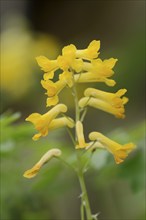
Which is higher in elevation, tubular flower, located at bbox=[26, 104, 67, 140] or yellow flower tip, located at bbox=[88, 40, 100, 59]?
yellow flower tip, located at bbox=[88, 40, 100, 59]

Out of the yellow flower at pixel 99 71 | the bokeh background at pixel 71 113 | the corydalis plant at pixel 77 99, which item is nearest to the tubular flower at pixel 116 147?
the corydalis plant at pixel 77 99

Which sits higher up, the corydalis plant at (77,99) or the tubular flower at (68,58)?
the tubular flower at (68,58)

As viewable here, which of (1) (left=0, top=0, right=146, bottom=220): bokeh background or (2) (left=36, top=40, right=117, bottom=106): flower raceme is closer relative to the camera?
(2) (left=36, top=40, right=117, bottom=106): flower raceme

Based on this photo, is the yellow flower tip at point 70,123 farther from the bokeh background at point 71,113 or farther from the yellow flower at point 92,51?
the bokeh background at point 71,113

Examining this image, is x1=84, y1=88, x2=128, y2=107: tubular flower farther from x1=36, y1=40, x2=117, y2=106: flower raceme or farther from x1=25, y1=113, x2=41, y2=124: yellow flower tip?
x1=25, y1=113, x2=41, y2=124: yellow flower tip

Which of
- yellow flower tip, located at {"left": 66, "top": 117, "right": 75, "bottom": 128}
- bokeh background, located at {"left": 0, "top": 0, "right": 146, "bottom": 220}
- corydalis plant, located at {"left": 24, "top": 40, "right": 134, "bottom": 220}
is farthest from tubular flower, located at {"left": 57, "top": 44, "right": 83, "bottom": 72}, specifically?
bokeh background, located at {"left": 0, "top": 0, "right": 146, "bottom": 220}
